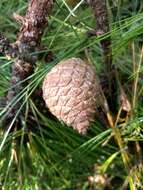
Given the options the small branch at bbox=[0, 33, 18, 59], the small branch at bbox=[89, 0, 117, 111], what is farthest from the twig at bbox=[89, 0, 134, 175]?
the small branch at bbox=[0, 33, 18, 59]

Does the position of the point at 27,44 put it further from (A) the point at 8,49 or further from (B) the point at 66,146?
(B) the point at 66,146

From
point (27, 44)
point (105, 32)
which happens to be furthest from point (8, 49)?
point (105, 32)

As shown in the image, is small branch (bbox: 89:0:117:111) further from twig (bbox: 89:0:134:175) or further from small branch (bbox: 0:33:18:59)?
small branch (bbox: 0:33:18:59)

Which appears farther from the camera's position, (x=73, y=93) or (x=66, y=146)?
(x=66, y=146)

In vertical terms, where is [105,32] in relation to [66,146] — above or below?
above

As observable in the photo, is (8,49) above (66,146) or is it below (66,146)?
above

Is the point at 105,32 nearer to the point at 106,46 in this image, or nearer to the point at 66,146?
the point at 106,46
